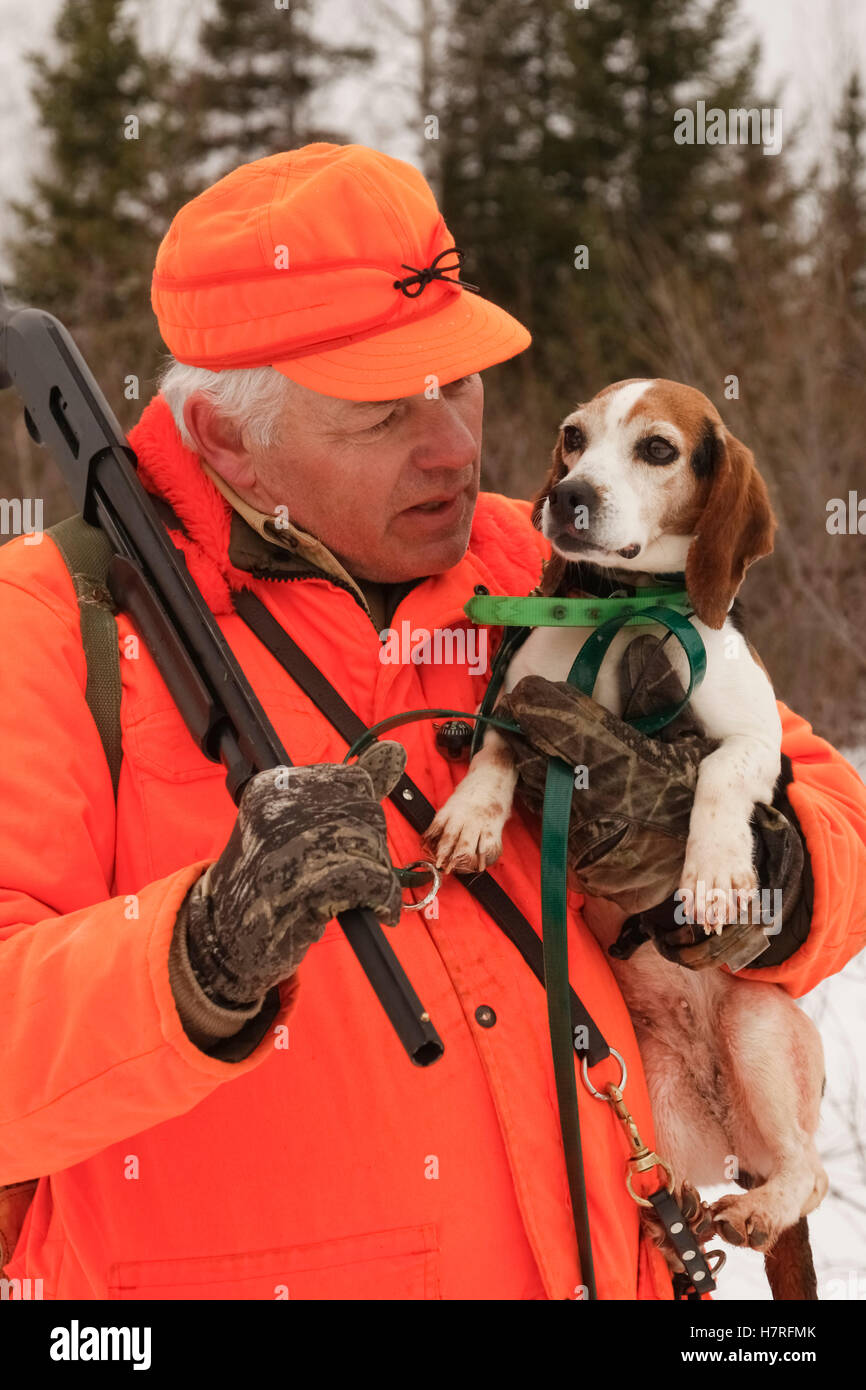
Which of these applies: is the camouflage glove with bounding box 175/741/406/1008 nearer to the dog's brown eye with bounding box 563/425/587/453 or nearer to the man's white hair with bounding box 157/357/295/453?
the man's white hair with bounding box 157/357/295/453

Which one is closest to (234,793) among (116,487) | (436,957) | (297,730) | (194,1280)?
(297,730)

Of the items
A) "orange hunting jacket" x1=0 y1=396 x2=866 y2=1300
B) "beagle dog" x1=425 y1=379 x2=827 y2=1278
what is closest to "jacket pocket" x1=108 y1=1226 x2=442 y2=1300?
"orange hunting jacket" x1=0 y1=396 x2=866 y2=1300

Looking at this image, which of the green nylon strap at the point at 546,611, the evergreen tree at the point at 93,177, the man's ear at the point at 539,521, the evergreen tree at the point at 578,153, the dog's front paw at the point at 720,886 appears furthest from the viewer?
the evergreen tree at the point at 578,153

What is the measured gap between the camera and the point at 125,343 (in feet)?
47.0

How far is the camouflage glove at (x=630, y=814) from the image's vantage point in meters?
2.26

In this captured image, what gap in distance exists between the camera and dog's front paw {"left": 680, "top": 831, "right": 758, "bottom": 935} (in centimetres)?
223

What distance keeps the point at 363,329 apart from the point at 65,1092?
4.64 ft

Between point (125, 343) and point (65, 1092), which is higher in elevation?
point (125, 343)

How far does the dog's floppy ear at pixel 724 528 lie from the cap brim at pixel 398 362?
530mm

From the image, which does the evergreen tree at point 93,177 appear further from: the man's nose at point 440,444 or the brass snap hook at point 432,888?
the brass snap hook at point 432,888

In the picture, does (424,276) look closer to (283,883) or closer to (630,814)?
(630,814)

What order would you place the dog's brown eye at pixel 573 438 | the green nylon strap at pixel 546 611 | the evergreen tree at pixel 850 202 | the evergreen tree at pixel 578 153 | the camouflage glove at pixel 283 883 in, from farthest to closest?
1. the evergreen tree at pixel 578 153
2. the evergreen tree at pixel 850 202
3. the dog's brown eye at pixel 573 438
4. the green nylon strap at pixel 546 611
5. the camouflage glove at pixel 283 883

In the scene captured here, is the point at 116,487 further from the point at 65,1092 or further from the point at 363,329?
the point at 65,1092

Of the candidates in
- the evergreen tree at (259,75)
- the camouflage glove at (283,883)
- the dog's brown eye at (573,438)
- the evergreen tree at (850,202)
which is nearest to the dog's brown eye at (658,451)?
the dog's brown eye at (573,438)
